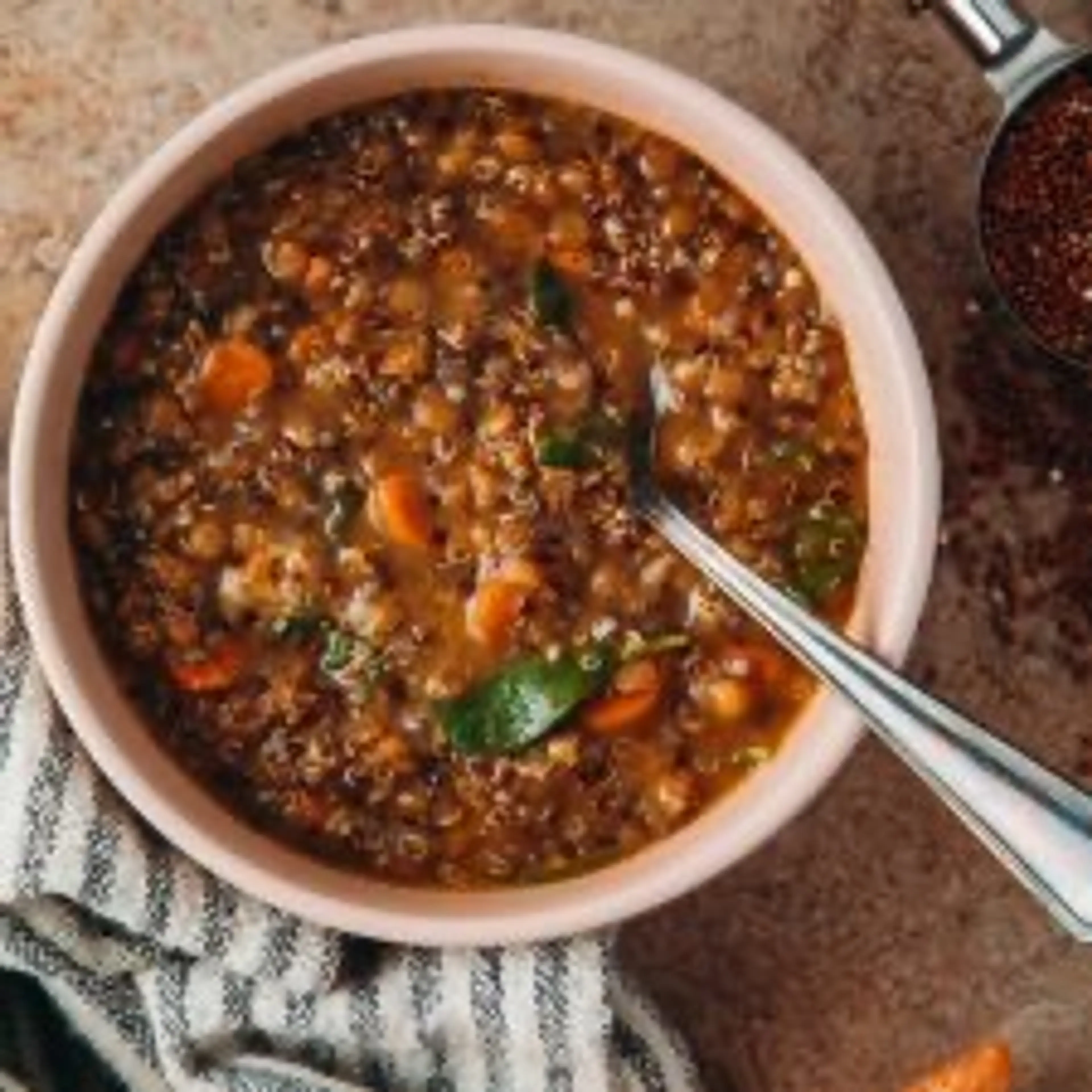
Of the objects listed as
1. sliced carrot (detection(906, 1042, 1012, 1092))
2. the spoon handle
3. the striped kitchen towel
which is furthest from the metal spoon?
the striped kitchen towel

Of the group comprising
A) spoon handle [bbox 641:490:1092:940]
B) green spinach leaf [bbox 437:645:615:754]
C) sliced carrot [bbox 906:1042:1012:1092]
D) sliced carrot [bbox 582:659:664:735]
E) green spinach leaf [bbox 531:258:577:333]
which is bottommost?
sliced carrot [bbox 906:1042:1012:1092]

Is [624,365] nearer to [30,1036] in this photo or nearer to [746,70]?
[746,70]

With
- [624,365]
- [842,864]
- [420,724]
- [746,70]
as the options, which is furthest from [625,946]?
[746,70]

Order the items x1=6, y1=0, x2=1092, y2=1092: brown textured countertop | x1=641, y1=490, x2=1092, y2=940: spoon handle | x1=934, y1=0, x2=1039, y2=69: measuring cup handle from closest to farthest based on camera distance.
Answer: x1=641, y1=490, x2=1092, y2=940: spoon handle, x1=934, y1=0, x2=1039, y2=69: measuring cup handle, x1=6, y1=0, x2=1092, y2=1092: brown textured countertop

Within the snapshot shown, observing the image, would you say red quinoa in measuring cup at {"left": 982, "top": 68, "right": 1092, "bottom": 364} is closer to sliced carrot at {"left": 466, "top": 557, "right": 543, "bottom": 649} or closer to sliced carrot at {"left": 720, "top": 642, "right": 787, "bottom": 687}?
→ sliced carrot at {"left": 720, "top": 642, "right": 787, "bottom": 687}

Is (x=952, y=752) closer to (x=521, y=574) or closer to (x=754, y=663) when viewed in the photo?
(x=754, y=663)

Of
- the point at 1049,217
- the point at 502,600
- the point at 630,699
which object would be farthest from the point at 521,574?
the point at 1049,217

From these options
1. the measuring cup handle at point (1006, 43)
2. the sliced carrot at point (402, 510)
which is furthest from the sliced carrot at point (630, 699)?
the measuring cup handle at point (1006, 43)
